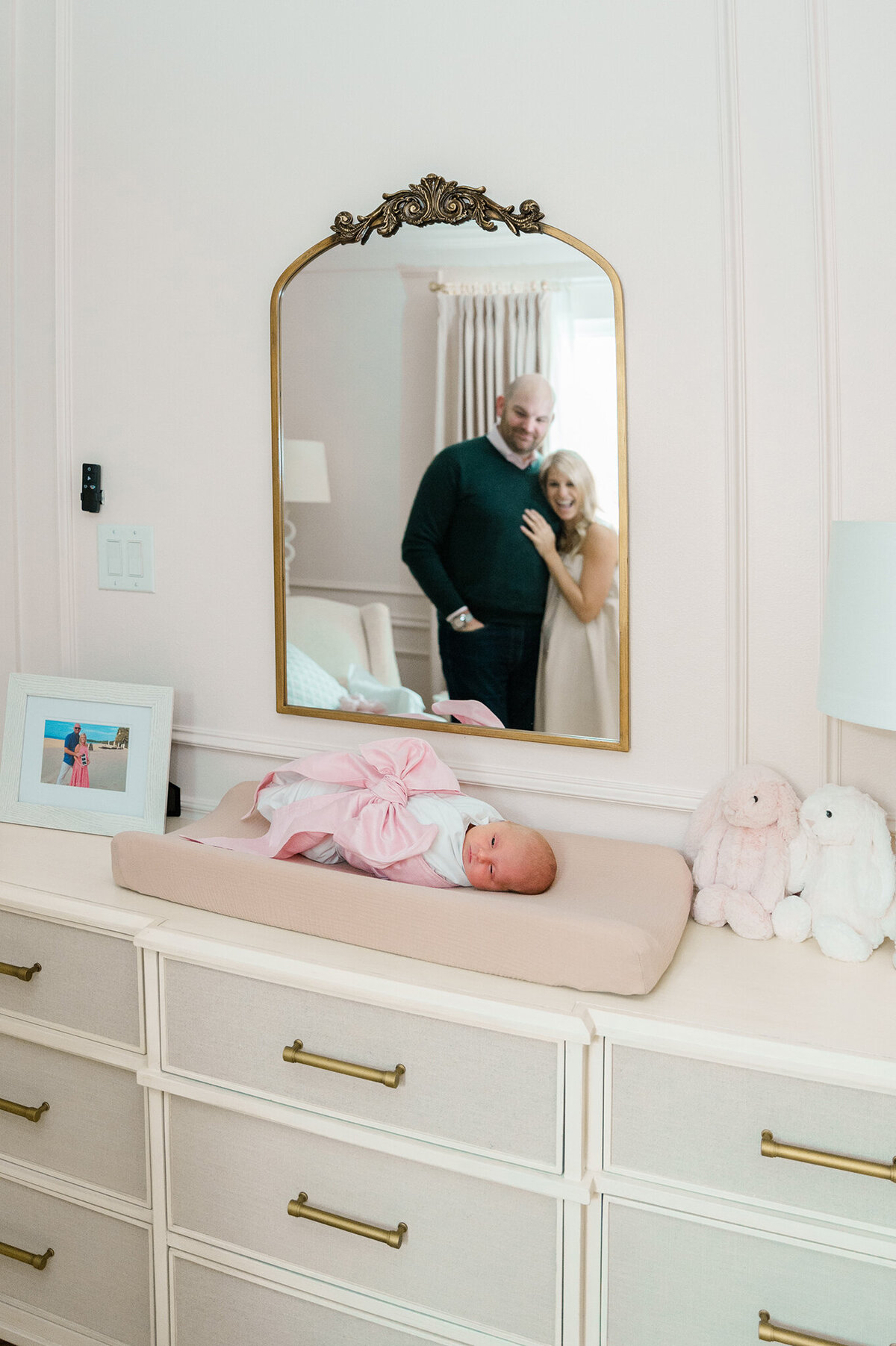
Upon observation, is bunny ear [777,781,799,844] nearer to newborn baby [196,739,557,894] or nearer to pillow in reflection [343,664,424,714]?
newborn baby [196,739,557,894]

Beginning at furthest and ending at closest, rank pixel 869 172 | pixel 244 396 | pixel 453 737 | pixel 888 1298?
pixel 244 396, pixel 453 737, pixel 869 172, pixel 888 1298

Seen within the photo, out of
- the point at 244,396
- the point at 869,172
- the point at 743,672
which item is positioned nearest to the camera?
the point at 869,172

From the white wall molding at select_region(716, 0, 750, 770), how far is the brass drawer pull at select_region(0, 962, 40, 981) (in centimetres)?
121

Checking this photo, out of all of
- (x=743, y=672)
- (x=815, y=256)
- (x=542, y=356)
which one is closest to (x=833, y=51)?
(x=815, y=256)

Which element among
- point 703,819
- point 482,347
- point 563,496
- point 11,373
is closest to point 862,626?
point 703,819

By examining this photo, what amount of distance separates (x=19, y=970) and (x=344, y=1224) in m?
0.68

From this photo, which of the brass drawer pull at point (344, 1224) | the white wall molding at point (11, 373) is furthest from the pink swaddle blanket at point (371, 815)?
the white wall molding at point (11, 373)

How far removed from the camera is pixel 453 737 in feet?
6.00

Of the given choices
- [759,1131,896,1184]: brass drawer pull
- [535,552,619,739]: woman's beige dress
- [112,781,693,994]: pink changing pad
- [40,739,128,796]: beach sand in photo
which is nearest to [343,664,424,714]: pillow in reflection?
[535,552,619,739]: woman's beige dress

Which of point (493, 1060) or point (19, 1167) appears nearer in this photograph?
point (493, 1060)

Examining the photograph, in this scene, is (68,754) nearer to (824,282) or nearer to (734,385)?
(734,385)

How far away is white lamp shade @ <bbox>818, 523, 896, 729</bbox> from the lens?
3.98ft

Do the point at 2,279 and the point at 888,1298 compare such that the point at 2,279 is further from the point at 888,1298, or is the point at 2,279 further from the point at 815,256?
the point at 888,1298

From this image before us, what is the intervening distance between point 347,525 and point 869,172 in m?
1.03
